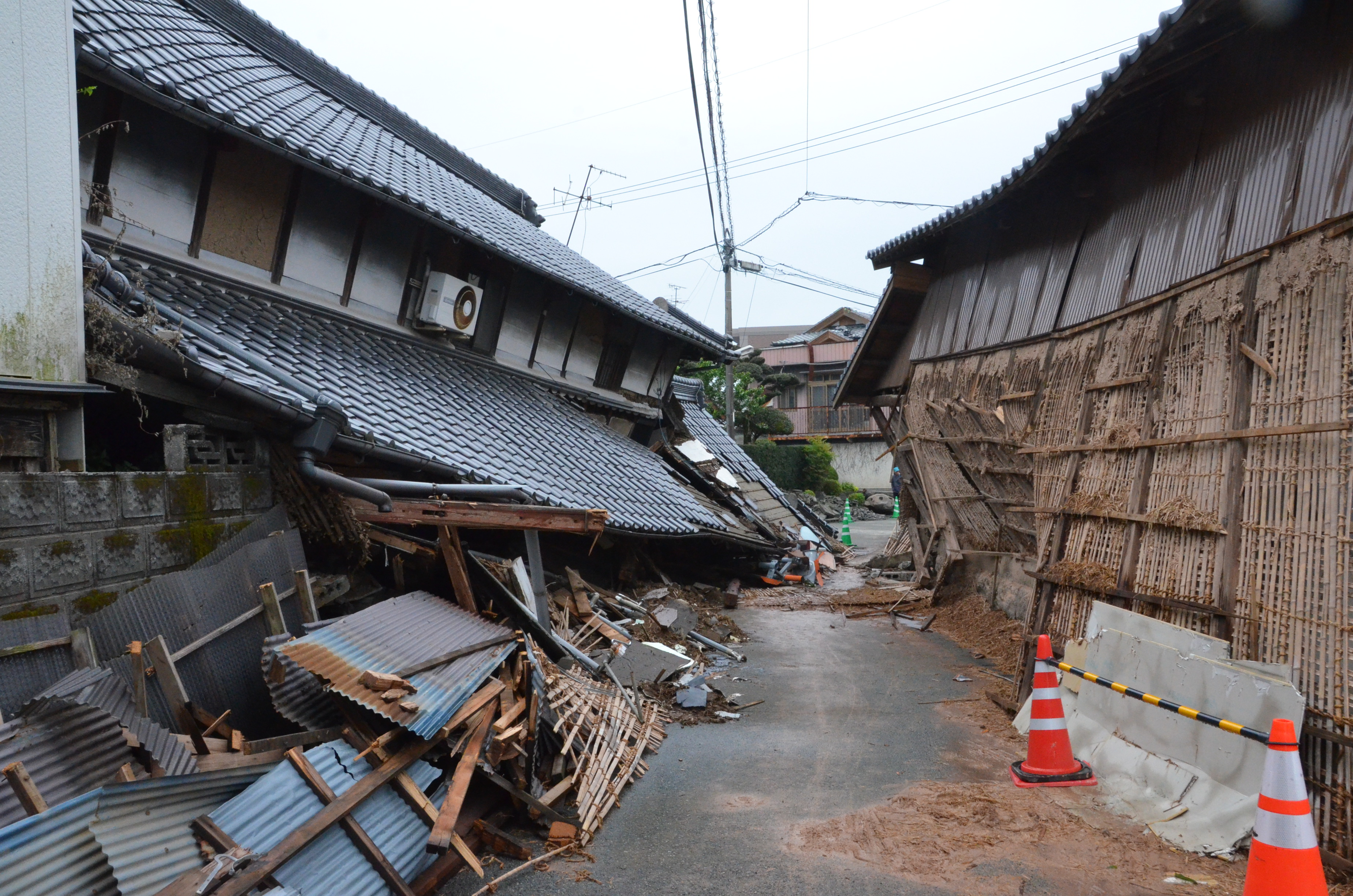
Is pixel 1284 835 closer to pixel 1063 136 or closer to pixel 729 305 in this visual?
pixel 1063 136

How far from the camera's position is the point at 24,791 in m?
3.34

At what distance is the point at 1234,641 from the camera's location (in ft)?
17.5

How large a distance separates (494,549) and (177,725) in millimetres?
4879

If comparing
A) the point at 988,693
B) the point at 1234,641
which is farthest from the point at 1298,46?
the point at 988,693

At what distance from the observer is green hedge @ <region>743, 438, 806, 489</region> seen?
34750mm

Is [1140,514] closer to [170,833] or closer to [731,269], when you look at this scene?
[170,833]

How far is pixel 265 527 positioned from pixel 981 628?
9863 mm

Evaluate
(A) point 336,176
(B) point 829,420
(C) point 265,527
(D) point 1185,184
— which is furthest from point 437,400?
(B) point 829,420

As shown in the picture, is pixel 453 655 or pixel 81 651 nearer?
pixel 81 651

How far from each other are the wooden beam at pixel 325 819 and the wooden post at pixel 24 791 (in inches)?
32.4

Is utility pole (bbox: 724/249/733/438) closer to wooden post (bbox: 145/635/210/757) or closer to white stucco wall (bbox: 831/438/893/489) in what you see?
white stucco wall (bbox: 831/438/893/489)

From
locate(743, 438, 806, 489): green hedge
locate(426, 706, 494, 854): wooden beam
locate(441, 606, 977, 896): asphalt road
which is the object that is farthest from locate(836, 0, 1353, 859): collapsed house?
locate(743, 438, 806, 489): green hedge

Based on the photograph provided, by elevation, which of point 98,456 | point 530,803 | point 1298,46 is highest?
point 1298,46

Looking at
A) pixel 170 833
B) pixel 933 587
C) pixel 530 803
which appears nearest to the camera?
pixel 170 833
